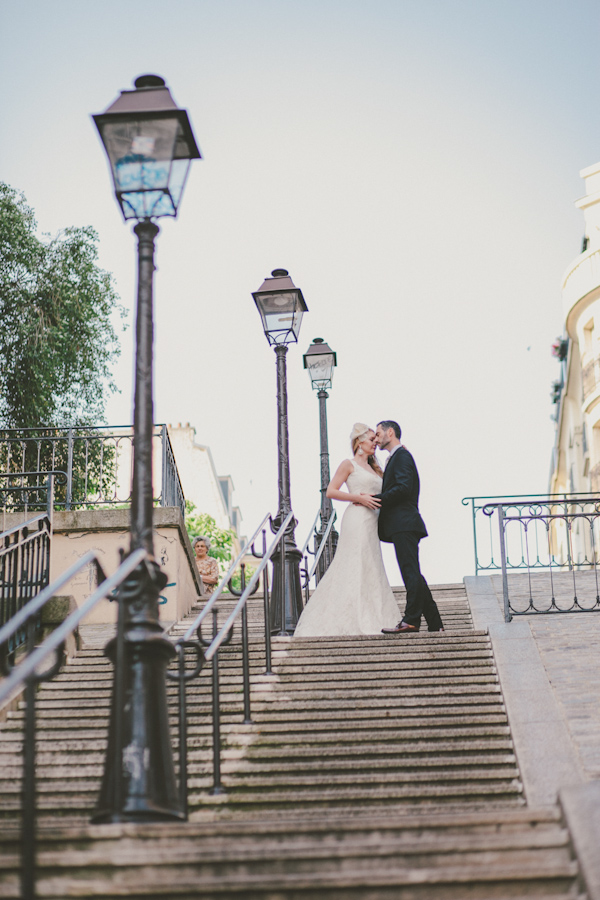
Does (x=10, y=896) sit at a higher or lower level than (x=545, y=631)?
lower

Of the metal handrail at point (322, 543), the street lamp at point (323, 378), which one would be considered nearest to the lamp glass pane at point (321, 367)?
the street lamp at point (323, 378)

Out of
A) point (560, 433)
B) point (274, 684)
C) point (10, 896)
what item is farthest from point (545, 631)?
point (560, 433)

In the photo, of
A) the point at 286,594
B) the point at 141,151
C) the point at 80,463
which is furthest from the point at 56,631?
the point at 80,463

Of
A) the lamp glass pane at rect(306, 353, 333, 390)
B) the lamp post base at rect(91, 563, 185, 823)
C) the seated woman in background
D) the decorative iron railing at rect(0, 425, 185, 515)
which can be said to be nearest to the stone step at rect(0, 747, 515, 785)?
the lamp post base at rect(91, 563, 185, 823)

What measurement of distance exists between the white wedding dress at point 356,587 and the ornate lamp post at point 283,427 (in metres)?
0.37

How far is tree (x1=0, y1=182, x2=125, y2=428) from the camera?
1986 cm

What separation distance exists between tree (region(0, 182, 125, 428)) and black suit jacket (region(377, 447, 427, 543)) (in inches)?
453

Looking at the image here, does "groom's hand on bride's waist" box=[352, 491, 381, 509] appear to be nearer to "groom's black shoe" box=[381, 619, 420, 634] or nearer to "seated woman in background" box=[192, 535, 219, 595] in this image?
"groom's black shoe" box=[381, 619, 420, 634]

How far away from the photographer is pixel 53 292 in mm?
20375

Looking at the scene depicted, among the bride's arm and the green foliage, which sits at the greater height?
the green foliage

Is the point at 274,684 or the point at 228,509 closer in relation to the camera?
the point at 274,684

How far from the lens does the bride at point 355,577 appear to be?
31.9 feet

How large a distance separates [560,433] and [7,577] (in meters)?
34.2

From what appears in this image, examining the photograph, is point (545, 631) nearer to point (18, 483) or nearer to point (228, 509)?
point (18, 483)
